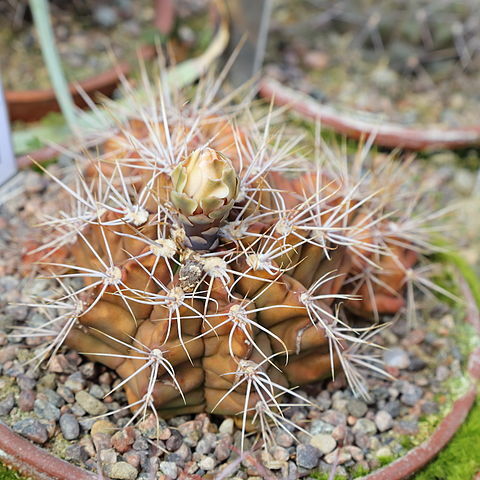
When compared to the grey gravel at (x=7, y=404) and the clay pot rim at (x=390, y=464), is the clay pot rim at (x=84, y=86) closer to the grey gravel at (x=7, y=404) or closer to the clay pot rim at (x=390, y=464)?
the grey gravel at (x=7, y=404)

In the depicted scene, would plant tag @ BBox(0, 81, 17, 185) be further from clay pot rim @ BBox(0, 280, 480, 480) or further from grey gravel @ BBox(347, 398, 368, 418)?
grey gravel @ BBox(347, 398, 368, 418)

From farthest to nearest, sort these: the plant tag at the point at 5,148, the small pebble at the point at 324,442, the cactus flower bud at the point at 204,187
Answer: the plant tag at the point at 5,148 < the small pebble at the point at 324,442 < the cactus flower bud at the point at 204,187

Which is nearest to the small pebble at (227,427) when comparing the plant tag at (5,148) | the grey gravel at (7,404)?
the grey gravel at (7,404)

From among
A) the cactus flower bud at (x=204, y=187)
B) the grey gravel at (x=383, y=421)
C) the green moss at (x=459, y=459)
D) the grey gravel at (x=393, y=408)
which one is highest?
the cactus flower bud at (x=204, y=187)

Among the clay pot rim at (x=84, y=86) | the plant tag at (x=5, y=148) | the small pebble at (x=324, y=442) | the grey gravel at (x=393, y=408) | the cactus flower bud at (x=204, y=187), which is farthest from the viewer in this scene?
the clay pot rim at (x=84, y=86)

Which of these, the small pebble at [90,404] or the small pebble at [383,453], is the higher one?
the small pebble at [90,404]

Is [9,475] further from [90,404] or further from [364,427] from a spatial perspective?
[364,427]

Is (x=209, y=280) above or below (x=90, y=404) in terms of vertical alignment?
above

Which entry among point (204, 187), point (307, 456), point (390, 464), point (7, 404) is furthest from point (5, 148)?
point (390, 464)
